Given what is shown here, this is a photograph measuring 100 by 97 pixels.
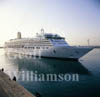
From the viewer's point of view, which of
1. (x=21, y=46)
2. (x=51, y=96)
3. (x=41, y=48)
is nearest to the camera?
(x=51, y=96)

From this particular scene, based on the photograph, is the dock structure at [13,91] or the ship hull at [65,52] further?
the ship hull at [65,52]

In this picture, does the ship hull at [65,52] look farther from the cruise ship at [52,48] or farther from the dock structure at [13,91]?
the dock structure at [13,91]

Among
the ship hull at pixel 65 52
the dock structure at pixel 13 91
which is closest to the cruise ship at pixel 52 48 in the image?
the ship hull at pixel 65 52

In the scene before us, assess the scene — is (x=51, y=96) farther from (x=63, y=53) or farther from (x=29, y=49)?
(x=29, y=49)

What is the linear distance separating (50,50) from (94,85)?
1906 cm

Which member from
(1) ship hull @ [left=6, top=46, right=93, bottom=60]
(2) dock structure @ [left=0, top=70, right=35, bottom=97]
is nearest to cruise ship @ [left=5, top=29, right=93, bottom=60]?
(1) ship hull @ [left=6, top=46, right=93, bottom=60]

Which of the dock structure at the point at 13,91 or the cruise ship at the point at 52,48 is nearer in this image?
the dock structure at the point at 13,91

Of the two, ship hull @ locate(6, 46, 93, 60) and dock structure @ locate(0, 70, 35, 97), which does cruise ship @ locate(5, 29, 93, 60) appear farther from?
dock structure @ locate(0, 70, 35, 97)

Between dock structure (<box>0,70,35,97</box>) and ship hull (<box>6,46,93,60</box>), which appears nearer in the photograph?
dock structure (<box>0,70,35,97</box>)

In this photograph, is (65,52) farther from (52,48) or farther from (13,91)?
(13,91)

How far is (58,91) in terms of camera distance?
921 cm

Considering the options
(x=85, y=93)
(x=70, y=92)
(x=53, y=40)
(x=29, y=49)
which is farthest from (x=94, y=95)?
(x=29, y=49)

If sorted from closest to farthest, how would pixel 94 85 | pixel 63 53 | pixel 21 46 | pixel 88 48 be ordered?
pixel 94 85
pixel 88 48
pixel 63 53
pixel 21 46

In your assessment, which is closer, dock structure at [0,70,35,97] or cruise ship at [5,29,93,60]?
dock structure at [0,70,35,97]
